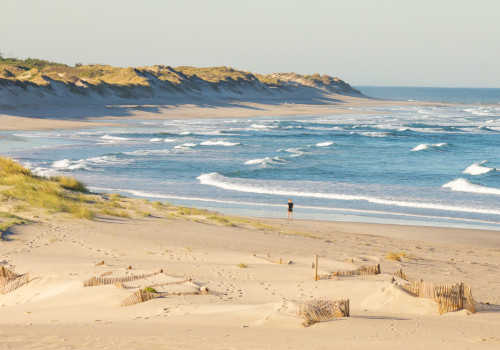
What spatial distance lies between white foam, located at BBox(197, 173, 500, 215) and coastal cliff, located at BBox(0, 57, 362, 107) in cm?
4663

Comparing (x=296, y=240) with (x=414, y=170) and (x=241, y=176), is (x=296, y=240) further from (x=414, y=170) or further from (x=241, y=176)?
(x=414, y=170)

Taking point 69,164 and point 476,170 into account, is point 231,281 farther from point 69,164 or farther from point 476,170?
point 476,170

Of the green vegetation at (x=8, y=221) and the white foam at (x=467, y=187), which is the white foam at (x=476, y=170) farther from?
the green vegetation at (x=8, y=221)

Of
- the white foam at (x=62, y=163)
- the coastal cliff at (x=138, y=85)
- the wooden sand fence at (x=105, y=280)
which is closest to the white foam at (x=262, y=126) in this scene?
the coastal cliff at (x=138, y=85)

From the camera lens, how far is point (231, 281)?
38.4 feet

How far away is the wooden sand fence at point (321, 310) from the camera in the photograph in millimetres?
8250

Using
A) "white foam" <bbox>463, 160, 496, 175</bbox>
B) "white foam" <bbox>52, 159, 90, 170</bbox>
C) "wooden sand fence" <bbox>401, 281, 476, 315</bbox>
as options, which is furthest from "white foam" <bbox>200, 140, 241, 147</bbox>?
"wooden sand fence" <bbox>401, 281, 476, 315</bbox>

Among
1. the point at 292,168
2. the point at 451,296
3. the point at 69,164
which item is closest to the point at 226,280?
the point at 451,296

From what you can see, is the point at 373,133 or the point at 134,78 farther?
the point at 134,78

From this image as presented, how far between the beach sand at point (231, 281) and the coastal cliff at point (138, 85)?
59.7 metres

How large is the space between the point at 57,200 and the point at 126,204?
2.82 metres

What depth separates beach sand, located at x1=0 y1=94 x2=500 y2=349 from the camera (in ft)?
24.9

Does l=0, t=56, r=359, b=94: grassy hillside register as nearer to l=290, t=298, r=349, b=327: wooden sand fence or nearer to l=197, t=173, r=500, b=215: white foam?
l=197, t=173, r=500, b=215: white foam

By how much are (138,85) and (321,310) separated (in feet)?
310
